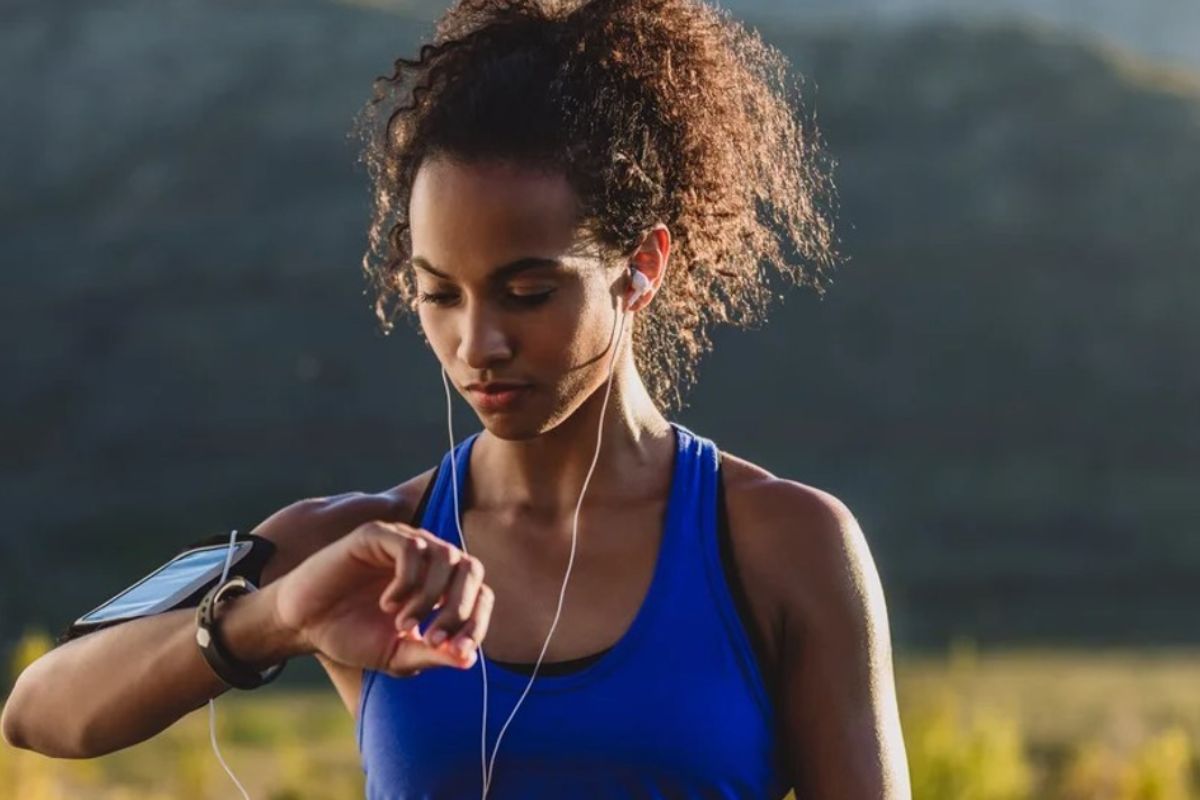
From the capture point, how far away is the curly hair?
2.07 meters

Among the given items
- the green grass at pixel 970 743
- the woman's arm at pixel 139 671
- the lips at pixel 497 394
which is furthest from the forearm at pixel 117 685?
the green grass at pixel 970 743

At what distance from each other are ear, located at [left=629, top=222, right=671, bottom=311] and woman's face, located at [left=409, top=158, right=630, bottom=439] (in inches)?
4.2

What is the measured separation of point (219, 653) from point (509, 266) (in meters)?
0.43

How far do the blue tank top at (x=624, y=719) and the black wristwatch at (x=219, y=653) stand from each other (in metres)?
0.14

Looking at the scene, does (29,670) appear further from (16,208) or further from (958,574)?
(16,208)

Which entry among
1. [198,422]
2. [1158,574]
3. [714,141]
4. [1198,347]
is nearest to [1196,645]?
[1158,574]

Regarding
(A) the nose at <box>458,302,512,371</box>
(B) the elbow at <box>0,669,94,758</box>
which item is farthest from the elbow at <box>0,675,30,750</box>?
(A) the nose at <box>458,302,512,371</box>

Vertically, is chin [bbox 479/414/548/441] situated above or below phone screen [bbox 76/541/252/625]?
above

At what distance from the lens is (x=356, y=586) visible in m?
1.76

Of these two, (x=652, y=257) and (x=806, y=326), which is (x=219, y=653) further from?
(x=806, y=326)

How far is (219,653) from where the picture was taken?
1.93 metres

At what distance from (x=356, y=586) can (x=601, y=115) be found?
1.88ft

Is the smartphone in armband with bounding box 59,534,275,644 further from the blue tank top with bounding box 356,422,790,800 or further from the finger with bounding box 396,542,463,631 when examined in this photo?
the finger with bounding box 396,542,463,631

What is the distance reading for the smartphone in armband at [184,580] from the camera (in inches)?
81.0
